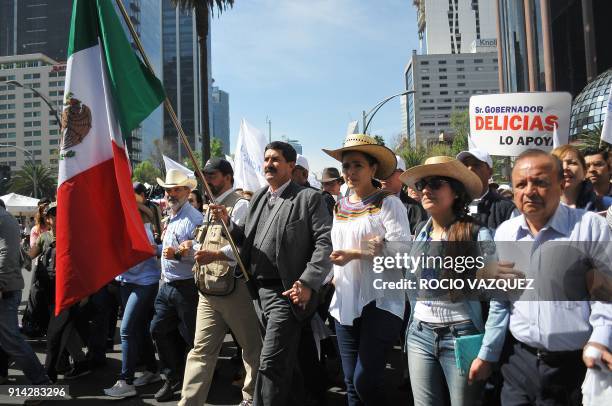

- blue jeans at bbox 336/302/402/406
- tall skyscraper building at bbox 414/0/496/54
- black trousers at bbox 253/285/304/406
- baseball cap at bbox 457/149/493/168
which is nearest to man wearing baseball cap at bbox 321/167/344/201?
baseball cap at bbox 457/149/493/168

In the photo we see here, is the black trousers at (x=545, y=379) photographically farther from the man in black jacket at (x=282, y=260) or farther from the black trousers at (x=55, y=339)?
the black trousers at (x=55, y=339)

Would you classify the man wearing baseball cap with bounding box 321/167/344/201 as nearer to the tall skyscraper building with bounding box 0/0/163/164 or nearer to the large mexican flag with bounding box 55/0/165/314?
the large mexican flag with bounding box 55/0/165/314

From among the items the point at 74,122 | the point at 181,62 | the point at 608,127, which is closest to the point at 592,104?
the point at 608,127

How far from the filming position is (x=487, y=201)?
4562 millimetres

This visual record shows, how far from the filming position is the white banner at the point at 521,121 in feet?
22.2

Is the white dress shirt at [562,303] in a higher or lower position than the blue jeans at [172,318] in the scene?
higher

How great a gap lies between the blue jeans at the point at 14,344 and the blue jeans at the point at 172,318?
114 cm

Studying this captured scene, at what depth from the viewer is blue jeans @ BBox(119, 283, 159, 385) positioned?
5.12 meters

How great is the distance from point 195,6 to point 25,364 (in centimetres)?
1482

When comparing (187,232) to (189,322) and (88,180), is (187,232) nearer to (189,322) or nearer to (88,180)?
(189,322)

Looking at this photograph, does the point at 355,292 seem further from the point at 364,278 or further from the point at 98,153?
the point at 98,153

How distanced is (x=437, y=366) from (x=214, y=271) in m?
2.09

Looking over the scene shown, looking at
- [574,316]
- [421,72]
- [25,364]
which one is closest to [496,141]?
[574,316]

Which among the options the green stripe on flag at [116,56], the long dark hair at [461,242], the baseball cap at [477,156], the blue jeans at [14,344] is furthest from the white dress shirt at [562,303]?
the blue jeans at [14,344]
